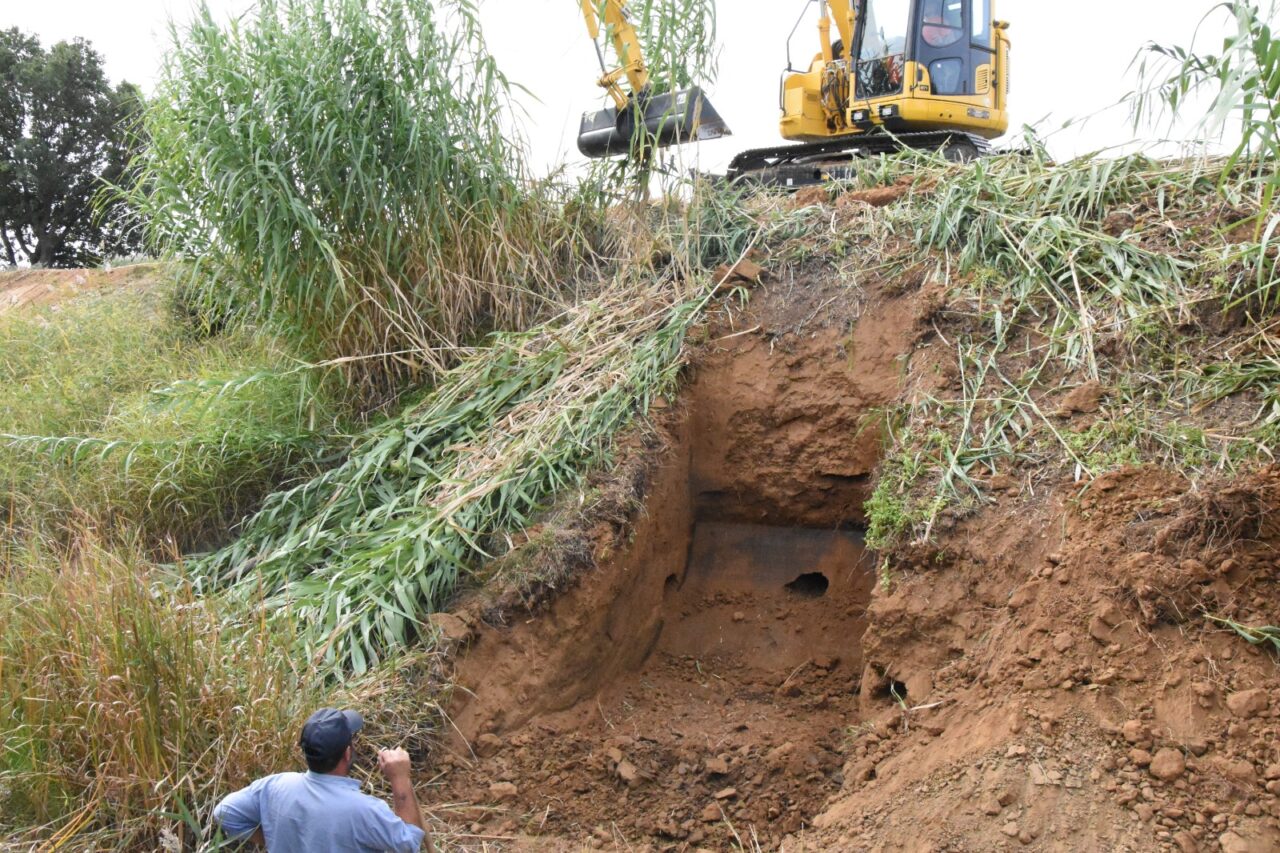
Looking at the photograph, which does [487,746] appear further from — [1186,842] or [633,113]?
[633,113]

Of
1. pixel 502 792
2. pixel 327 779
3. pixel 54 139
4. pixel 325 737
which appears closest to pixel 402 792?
pixel 327 779

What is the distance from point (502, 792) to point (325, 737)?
131cm

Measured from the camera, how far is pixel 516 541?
456 cm

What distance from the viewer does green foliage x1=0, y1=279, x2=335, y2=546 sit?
5.49 metres

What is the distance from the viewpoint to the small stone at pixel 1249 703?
3.04 meters

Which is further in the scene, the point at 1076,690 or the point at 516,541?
the point at 516,541

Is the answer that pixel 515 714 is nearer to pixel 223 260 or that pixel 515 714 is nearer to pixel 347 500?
pixel 347 500

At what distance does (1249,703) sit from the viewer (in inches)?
120

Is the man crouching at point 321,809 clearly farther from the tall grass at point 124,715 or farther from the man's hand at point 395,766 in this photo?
the tall grass at point 124,715

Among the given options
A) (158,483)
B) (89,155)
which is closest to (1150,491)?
(158,483)

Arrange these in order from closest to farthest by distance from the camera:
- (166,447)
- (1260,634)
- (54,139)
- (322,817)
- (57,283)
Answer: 1. (322,817)
2. (1260,634)
3. (166,447)
4. (57,283)
5. (54,139)

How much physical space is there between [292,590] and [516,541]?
0.95 metres

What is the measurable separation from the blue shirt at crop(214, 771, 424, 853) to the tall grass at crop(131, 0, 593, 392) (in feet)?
10.1

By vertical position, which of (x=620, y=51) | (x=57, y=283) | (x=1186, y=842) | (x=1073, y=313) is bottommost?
(x=1186, y=842)
